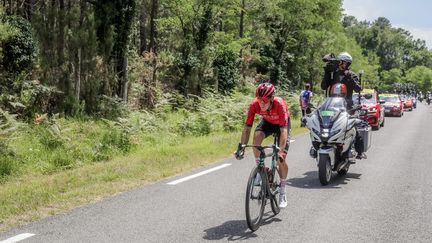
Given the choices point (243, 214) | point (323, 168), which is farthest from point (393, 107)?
point (243, 214)

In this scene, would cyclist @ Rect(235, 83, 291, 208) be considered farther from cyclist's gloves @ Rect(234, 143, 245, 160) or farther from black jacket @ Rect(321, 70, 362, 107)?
black jacket @ Rect(321, 70, 362, 107)

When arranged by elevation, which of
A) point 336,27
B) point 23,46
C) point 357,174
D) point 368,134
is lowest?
point 357,174

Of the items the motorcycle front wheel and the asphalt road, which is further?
the motorcycle front wheel

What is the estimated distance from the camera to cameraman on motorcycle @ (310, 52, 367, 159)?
991 centimetres

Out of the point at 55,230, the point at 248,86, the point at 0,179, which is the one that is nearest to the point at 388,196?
the point at 55,230

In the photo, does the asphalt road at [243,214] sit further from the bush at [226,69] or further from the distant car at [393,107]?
the distant car at [393,107]

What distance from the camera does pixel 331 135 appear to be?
8.52m

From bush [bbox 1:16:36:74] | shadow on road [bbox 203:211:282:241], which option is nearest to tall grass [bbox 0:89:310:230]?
shadow on road [bbox 203:211:282:241]

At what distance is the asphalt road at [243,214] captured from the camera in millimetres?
5492

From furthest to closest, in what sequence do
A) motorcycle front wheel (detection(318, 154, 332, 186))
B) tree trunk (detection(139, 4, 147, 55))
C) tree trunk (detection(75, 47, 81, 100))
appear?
1. tree trunk (detection(139, 4, 147, 55))
2. tree trunk (detection(75, 47, 81, 100))
3. motorcycle front wheel (detection(318, 154, 332, 186))

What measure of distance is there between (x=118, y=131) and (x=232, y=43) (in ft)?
51.3

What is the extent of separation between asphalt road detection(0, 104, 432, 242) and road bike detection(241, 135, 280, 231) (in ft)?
0.63

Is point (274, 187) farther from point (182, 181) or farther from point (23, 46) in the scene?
point (23, 46)

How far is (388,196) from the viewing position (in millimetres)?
7734
